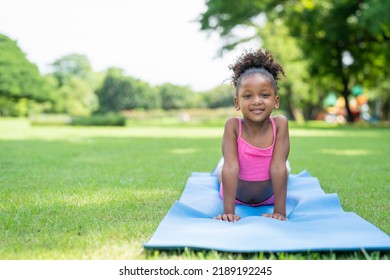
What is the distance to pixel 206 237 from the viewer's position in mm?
2490

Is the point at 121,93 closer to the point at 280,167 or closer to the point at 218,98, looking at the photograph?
the point at 218,98

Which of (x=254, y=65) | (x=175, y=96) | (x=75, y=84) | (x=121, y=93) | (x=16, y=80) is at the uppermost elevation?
(x=75, y=84)

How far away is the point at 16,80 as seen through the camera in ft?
63.8

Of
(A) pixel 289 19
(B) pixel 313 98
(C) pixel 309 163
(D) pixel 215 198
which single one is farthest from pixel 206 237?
(B) pixel 313 98

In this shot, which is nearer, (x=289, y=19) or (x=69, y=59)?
(x=289, y=19)

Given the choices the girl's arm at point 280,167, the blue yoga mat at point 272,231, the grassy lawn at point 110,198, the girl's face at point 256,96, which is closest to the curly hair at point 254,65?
the girl's face at point 256,96

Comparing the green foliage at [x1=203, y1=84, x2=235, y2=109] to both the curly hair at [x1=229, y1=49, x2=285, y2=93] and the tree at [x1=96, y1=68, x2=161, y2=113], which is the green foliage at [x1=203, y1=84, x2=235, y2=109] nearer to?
the tree at [x1=96, y1=68, x2=161, y2=113]

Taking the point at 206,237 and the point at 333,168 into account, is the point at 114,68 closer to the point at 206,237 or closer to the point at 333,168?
the point at 333,168

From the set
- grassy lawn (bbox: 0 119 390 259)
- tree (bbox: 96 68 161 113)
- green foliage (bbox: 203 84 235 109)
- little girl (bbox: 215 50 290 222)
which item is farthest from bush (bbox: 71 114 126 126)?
little girl (bbox: 215 50 290 222)

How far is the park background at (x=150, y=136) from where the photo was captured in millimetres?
2920

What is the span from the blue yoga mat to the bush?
22274mm

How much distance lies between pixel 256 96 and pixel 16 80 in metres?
18.2

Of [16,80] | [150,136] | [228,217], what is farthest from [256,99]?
[16,80]

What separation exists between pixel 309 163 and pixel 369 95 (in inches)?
1398
